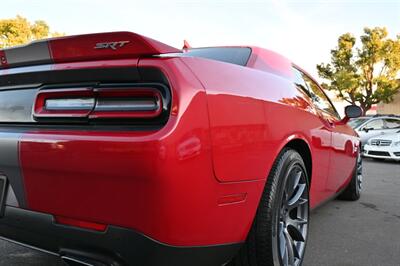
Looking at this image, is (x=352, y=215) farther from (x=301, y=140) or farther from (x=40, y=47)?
(x=40, y=47)

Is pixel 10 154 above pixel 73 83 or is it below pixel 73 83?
below

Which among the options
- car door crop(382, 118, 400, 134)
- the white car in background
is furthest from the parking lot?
car door crop(382, 118, 400, 134)

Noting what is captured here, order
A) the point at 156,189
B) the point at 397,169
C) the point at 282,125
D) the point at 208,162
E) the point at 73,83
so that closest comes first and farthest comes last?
the point at 156,189 < the point at 208,162 < the point at 73,83 < the point at 282,125 < the point at 397,169

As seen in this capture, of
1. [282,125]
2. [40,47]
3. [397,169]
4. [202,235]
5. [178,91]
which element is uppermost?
[40,47]

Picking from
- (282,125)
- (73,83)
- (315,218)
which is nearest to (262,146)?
(282,125)

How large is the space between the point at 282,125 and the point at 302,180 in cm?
53

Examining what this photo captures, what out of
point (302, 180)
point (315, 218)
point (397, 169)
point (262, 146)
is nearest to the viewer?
point (262, 146)

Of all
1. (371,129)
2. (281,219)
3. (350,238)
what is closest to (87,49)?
(281,219)

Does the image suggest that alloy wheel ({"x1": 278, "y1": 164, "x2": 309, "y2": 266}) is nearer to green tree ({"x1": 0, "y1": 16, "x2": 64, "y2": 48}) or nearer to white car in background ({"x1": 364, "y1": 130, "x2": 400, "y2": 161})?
white car in background ({"x1": 364, "y1": 130, "x2": 400, "y2": 161})

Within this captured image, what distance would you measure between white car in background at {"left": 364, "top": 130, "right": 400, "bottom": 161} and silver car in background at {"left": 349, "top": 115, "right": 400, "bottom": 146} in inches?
58.8

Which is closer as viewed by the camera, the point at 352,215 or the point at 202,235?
the point at 202,235

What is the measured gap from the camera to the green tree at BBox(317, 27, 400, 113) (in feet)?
91.5

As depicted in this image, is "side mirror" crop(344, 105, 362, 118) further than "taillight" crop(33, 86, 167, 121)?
Yes

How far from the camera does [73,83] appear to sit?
1859 mm
